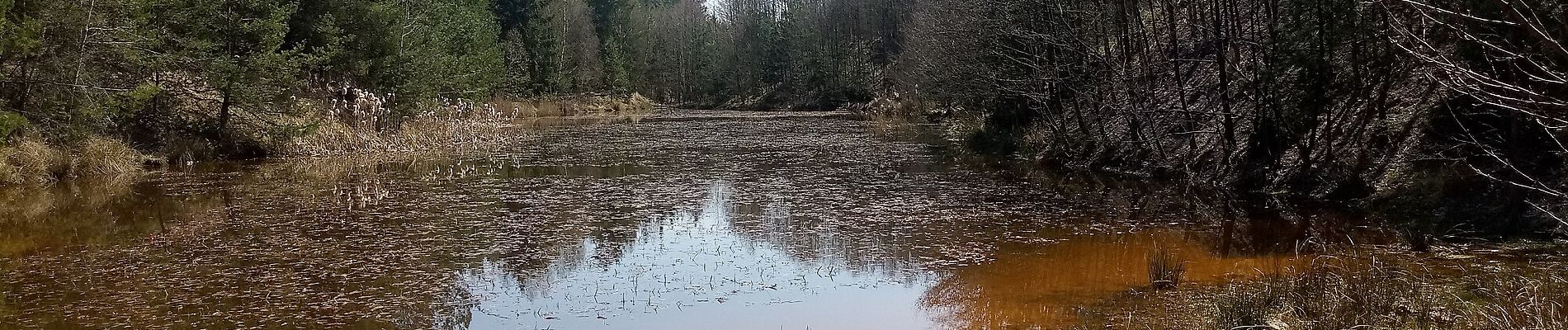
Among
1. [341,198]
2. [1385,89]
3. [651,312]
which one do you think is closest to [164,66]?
[341,198]

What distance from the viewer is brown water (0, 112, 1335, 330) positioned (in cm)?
564

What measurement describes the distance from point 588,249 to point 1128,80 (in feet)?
26.2

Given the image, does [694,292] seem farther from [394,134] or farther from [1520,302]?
[394,134]

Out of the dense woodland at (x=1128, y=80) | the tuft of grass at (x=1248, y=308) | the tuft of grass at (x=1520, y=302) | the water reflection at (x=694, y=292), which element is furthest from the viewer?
the dense woodland at (x=1128, y=80)

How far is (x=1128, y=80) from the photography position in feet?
42.1

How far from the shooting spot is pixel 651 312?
567 cm

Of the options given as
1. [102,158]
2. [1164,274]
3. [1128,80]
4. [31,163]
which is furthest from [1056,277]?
[102,158]

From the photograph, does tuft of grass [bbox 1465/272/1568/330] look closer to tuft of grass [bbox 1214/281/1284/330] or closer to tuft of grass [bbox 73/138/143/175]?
tuft of grass [bbox 1214/281/1284/330]

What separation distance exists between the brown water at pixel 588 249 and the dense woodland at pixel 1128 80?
1.25m

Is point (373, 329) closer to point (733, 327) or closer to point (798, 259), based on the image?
point (733, 327)

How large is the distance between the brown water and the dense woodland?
125 cm

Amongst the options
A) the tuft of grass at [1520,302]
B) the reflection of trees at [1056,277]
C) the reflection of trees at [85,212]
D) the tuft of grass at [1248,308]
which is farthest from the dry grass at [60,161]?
the tuft of grass at [1520,302]

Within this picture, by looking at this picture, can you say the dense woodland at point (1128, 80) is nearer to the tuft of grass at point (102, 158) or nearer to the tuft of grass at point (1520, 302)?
the tuft of grass at point (102, 158)

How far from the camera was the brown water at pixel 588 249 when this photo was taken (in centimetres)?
564
